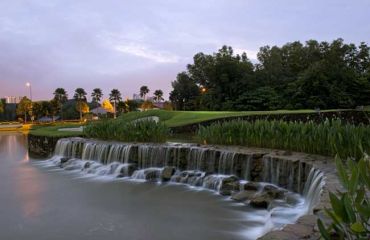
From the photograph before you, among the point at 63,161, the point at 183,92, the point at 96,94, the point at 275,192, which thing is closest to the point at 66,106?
the point at 96,94

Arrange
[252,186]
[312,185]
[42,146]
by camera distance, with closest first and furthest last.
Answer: [312,185] → [252,186] → [42,146]

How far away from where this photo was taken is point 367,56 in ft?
132

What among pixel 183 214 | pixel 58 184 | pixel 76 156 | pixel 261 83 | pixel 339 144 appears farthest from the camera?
pixel 261 83

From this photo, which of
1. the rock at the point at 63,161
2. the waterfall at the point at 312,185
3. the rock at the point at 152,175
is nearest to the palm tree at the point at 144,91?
the rock at the point at 63,161

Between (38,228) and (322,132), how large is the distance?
5.96m

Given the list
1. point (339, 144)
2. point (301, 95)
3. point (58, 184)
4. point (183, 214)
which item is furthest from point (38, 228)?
point (301, 95)

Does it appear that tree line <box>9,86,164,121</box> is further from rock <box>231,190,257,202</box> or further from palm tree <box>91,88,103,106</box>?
rock <box>231,190,257,202</box>

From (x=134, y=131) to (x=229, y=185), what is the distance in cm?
582

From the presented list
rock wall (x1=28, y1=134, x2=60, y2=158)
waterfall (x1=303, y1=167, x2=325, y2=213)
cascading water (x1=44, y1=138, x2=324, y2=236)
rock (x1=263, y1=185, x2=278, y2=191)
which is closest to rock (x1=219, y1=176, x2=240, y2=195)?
cascading water (x1=44, y1=138, x2=324, y2=236)

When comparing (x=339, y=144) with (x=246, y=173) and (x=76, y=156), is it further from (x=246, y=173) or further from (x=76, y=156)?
(x=76, y=156)

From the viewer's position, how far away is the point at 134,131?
13383 millimetres

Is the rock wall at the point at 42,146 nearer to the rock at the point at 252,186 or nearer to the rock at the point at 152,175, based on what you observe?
the rock at the point at 152,175

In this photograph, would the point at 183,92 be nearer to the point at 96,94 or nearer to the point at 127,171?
the point at 127,171

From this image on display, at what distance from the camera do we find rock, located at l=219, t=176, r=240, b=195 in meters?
8.20
